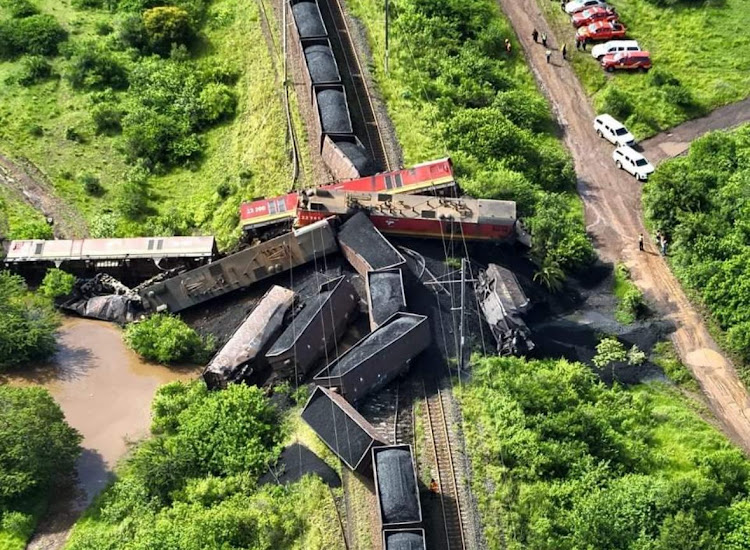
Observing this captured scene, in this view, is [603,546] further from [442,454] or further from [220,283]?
[220,283]

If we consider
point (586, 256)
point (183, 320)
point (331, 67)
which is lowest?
point (183, 320)

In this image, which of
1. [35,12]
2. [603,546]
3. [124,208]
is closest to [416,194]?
[124,208]

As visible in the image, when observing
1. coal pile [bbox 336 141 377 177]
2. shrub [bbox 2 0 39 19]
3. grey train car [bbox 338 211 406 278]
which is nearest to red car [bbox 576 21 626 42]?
coal pile [bbox 336 141 377 177]

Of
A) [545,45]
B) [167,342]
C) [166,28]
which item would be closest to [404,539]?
[167,342]

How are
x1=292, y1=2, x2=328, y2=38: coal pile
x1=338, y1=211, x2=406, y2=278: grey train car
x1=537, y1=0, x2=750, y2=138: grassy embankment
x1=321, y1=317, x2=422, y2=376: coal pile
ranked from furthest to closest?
x1=292, y1=2, x2=328, y2=38: coal pile
x1=537, y1=0, x2=750, y2=138: grassy embankment
x1=338, y1=211, x2=406, y2=278: grey train car
x1=321, y1=317, x2=422, y2=376: coal pile

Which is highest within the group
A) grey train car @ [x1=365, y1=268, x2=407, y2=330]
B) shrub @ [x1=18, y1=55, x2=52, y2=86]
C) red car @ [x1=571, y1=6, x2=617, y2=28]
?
red car @ [x1=571, y1=6, x2=617, y2=28]

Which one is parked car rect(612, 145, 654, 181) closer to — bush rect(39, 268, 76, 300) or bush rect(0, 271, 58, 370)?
bush rect(39, 268, 76, 300)

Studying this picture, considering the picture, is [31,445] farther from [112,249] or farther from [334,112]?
[334,112]
